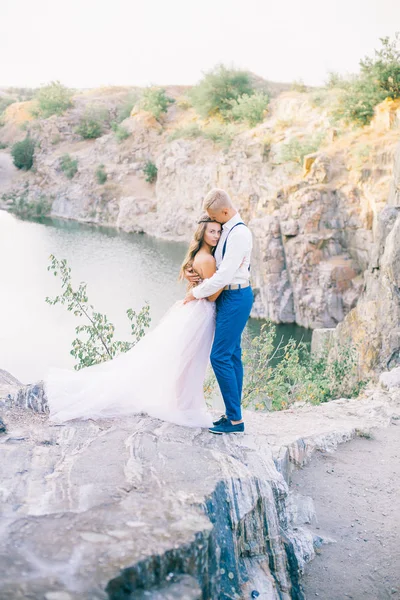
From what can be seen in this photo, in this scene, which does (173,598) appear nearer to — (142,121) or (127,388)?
(127,388)

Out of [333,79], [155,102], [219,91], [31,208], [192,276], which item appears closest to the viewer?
[192,276]

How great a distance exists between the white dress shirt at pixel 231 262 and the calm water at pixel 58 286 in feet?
29.7

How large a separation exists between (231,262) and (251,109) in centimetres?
2635

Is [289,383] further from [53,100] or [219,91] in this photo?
[53,100]

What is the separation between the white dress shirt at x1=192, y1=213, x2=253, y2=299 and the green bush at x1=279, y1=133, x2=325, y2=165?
18.7 m

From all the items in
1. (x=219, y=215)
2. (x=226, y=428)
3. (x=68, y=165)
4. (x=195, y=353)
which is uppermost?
(x=68, y=165)

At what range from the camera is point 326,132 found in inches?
835

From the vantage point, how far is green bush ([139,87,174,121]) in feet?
121

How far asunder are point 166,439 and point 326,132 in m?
19.8

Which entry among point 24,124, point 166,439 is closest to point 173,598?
point 166,439

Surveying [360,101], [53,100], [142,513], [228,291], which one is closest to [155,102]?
[53,100]

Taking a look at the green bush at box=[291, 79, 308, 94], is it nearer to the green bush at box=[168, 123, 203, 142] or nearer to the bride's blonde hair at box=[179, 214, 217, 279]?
the green bush at box=[168, 123, 203, 142]

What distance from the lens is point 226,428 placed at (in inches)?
154

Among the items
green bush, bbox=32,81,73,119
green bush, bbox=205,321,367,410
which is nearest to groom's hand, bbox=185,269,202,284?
green bush, bbox=205,321,367,410
